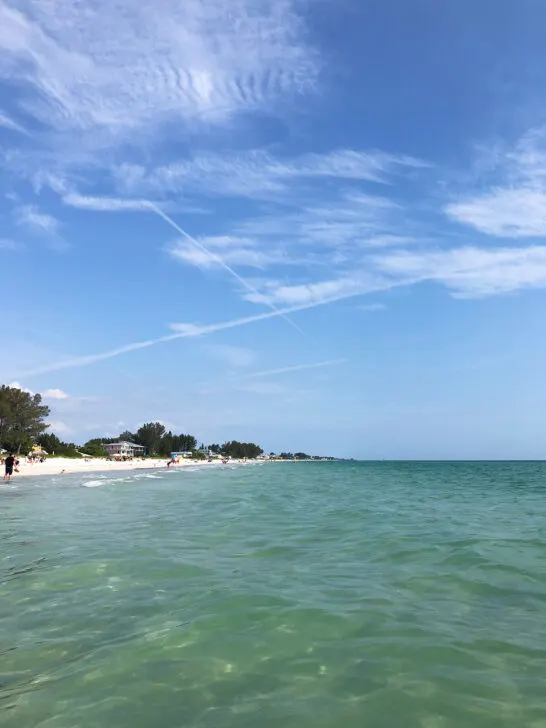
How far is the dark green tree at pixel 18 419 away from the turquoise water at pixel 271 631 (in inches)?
3595

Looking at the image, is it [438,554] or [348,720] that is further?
[438,554]

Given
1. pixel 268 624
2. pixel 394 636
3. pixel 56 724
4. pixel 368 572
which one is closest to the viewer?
pixel 56 724

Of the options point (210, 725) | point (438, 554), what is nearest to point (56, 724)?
point (210, 725)

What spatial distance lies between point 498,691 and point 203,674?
3239 millimetres

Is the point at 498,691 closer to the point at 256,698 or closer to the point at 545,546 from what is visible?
the point at 256,698

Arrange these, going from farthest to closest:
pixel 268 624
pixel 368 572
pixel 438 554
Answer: pixel 438 554 → pixel 368 572 → pixel 268 624

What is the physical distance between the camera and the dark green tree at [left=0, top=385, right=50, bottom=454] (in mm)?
98188

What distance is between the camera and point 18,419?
335 ft

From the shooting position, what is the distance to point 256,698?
5.77 metres

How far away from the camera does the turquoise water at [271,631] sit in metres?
5.54

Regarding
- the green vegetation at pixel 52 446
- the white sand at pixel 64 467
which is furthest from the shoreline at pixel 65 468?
the green vegetation at pixel 52 446

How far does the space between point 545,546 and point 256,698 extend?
11.9 metres

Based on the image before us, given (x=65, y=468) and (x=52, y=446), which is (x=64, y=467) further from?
(x=52, y=446)

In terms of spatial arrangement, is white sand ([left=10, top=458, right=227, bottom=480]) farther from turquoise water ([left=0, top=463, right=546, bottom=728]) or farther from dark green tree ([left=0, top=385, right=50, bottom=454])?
turquoise water ([left=0, top=463, right=546, bottom=728])
